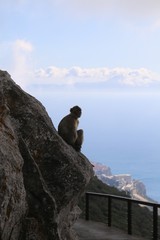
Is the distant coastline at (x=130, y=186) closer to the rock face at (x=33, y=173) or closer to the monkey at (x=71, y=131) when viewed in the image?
the monkey at (x=71, y=131)

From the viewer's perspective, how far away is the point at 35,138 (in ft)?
31.6

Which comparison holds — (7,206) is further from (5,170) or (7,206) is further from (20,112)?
(20,112)

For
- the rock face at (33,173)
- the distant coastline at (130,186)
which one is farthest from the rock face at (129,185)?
the rock face at (33,173)

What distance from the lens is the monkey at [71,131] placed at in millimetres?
10805

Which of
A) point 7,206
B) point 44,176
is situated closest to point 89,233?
point 44,176

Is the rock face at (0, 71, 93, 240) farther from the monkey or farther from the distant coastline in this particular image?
the distant coastline

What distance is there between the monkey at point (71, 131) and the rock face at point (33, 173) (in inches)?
13.0

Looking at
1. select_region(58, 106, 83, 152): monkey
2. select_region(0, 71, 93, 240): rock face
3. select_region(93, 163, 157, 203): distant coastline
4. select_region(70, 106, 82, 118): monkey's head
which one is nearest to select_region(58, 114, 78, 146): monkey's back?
select_region(58, 106, 83, 152): monkey

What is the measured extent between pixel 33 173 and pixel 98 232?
6.46 metres

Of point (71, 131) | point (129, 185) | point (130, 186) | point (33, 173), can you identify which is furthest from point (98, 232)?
point (129, 185)

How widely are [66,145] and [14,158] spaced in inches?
99.3

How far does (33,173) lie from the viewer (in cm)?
878

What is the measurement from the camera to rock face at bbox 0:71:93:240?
748 cm

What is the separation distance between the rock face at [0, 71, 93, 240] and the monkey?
33cm
